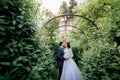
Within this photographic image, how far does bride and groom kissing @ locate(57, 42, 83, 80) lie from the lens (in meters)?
9.46

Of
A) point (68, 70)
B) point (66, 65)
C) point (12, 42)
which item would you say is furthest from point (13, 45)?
point (66, 65)

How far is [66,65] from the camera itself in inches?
398

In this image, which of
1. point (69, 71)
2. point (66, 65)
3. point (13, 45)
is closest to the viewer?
point (13, 45)

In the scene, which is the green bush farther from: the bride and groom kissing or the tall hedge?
the bride and groom kissing

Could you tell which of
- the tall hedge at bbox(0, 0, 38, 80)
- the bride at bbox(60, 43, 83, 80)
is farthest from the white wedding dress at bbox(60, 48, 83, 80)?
the tall hedge at bbox(0, 0, 38, 80)

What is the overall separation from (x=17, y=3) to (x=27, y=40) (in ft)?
2.06

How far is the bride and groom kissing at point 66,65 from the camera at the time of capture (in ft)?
31.0

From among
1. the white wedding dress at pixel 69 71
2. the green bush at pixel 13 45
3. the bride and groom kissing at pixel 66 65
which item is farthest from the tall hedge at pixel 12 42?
the white wedding dress at pixel 69 71

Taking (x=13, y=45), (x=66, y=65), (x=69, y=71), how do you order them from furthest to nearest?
(x=66, y=65) → (x=69, y=71) → (x=13, y=45)

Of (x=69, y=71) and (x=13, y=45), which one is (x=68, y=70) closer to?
(x=69, y=71)

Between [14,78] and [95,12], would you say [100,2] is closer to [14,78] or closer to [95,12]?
[95,12]

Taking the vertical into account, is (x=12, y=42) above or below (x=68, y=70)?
above

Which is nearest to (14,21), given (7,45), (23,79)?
(7,45)

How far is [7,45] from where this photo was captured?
88.3 inches
